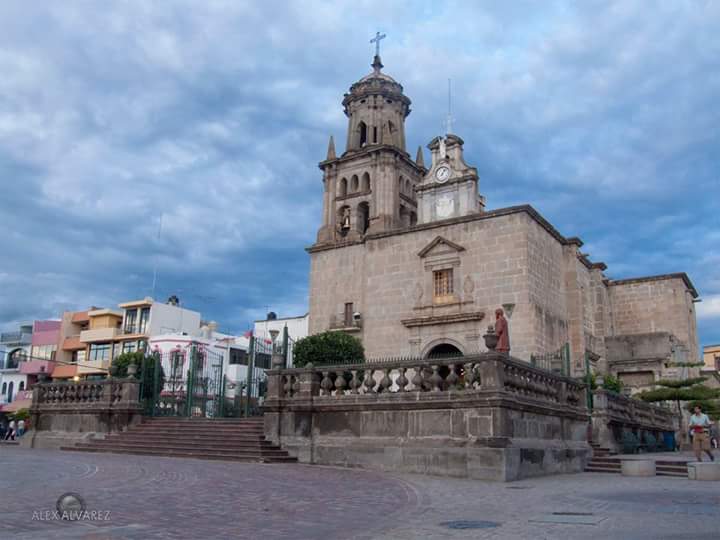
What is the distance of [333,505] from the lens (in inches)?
344

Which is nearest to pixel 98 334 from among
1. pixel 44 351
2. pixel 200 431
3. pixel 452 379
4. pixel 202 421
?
pixel 44 351

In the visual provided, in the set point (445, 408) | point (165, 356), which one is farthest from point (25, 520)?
point (165, 356)

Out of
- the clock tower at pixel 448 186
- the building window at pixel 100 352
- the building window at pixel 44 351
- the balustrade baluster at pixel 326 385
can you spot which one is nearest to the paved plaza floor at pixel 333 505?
the balustrade baluster at pixel 326 385

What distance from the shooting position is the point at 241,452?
1566 cm

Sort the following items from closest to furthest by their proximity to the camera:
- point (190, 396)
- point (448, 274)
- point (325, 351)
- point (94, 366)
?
1. point (190, 396)
2. point (325, 351)
3. point (448, 274)
4. point (94, 366)

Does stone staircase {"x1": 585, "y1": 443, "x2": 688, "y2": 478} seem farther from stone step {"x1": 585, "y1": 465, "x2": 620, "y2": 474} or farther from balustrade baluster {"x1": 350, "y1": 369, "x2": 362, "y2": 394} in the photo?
balustrade baluster {"x1": 350, "y1": 369, "x2": 362, "y2": 394}

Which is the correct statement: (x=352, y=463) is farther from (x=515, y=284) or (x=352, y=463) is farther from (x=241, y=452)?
(x=515, y=284)

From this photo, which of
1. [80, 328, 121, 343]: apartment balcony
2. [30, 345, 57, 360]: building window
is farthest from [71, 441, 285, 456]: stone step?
[30, 345, 57, 360]: building window

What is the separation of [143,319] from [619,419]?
42.8m

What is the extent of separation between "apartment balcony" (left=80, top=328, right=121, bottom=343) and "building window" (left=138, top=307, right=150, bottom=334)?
202cm

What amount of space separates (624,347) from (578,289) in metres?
4.90

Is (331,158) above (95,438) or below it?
above

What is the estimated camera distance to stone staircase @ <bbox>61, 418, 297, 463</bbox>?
15699 millimetres

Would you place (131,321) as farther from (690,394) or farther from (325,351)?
(690,394)
